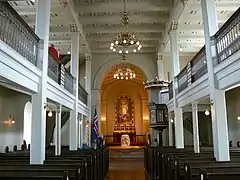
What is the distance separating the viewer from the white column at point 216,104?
715cm

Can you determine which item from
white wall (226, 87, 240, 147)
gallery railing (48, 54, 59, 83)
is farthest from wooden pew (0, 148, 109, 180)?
white wall (226, 87, 240, 147)

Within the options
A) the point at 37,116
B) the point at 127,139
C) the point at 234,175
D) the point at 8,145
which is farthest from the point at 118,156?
the point at 234,175

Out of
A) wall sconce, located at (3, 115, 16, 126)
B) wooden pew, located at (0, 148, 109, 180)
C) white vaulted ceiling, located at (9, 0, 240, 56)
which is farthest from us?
wall sconce, located at (3, 115, 16, 126)

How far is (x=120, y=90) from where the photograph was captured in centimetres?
2669

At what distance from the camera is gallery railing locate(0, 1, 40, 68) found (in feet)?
18.2

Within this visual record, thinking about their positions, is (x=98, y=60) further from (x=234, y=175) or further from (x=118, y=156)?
(x=234, y=175)

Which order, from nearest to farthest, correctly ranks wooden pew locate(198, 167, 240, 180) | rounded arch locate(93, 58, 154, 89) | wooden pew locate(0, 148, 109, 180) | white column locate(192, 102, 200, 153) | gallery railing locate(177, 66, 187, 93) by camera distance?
wooden pew locate(198, 167, 240, 180)
wooden pew locate(0, 148, 109, 180)
white column locate(192, 102, 200, 153)
gallery railing locate(177, 66, 187, 93)
rounded arch locate(93, 58, 154, 89)

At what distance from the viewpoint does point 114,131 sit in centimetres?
2539

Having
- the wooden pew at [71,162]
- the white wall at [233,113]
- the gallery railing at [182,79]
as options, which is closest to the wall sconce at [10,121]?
the wooden pew at [71,162]

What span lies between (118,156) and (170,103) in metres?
5.34

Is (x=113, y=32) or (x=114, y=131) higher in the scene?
(x=113, y=32)

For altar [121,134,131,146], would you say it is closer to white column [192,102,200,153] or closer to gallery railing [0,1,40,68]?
white column [192,102,200,153]

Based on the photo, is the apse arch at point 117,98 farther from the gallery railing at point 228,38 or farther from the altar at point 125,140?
the gallery railing at point 228,38

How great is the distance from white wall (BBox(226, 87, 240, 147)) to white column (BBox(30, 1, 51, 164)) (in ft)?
33.8
